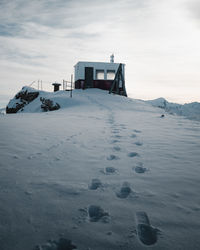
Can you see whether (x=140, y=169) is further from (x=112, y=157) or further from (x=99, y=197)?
(x=99, y=197)

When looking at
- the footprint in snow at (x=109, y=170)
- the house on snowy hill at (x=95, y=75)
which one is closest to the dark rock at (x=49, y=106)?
the house on snowy hill at (x=95, y=75)

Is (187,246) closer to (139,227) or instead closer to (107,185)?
(139,227)

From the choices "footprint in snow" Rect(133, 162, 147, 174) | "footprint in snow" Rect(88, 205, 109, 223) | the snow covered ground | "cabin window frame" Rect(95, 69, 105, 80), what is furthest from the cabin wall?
"footprint in snow" Rect(88, 205, 109, 223)

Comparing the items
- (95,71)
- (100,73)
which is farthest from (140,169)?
(100,73)

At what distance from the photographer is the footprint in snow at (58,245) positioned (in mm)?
1302

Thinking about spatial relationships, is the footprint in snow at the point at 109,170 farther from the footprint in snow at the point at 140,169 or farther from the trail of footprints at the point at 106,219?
the footprint in snow at the point at 140,169

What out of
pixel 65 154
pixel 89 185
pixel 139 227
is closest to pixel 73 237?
pixel 139 227

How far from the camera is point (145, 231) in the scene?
1.45 m

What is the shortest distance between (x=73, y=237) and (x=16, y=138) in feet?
9.73

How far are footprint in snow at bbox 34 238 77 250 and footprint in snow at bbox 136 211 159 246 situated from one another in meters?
0.52

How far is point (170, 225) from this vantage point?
1.49 metres

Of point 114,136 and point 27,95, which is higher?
point 27,95

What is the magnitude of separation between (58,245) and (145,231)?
0.69 meters

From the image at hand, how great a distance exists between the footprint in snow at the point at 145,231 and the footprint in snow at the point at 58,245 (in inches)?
20.5
